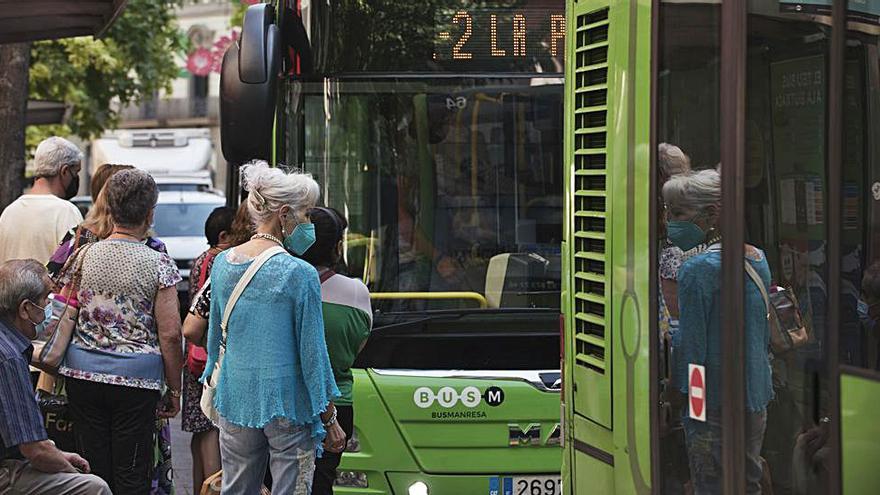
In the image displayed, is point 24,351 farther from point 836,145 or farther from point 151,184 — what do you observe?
point 836,145

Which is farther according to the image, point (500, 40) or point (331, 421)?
point (500, 40)

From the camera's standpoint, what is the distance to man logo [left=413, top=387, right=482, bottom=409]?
6.90m

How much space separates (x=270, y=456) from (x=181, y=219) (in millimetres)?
18932

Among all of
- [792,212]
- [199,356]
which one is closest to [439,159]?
[199,356]

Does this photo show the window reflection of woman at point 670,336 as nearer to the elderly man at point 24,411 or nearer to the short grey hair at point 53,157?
the elderly man at point 24,411

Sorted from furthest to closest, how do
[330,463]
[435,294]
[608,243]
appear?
[435,294]
[330,463]
[608,243]

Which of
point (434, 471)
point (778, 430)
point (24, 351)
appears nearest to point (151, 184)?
point (24, 351)

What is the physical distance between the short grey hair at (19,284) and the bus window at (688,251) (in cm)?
264

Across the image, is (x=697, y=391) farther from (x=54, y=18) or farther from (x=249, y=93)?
(x=54, y=18)

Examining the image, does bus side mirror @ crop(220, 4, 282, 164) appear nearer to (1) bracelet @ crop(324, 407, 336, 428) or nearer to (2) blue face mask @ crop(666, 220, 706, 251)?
(1) bracelet @ crop(324, 407, 336, 428)

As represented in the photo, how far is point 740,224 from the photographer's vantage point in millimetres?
3664

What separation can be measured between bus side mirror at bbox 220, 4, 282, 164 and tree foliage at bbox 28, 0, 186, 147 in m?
22.1

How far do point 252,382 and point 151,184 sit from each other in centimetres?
146

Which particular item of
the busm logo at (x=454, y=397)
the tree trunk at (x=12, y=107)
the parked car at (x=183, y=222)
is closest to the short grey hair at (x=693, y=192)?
the busm logo at (x=454, y=397)
